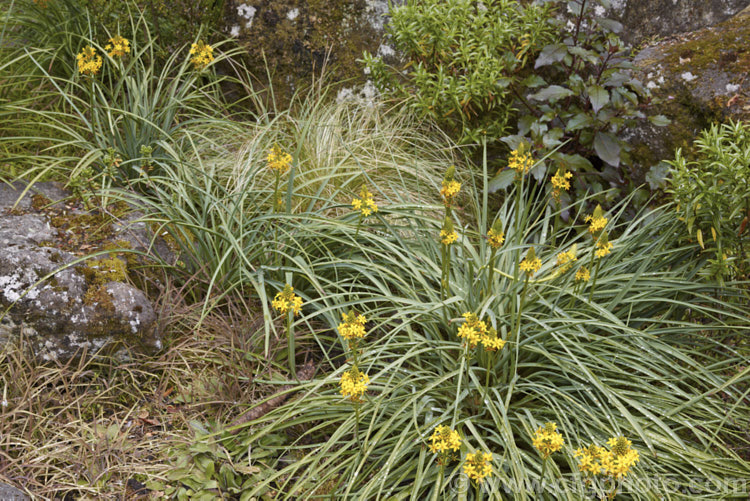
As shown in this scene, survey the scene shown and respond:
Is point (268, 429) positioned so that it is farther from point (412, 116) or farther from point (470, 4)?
point (470, 4)

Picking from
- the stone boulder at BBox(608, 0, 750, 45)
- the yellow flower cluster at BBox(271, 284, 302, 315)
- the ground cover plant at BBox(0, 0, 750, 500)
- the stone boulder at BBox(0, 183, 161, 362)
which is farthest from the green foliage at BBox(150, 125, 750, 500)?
the stone boulder at BBox(608, 0, 750, 45)

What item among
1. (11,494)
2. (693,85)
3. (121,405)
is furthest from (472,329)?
(693,85)

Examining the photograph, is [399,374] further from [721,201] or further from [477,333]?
[721,201]

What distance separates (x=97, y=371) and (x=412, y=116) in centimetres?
250

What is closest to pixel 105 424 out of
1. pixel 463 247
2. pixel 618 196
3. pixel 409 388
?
pixel 409 388

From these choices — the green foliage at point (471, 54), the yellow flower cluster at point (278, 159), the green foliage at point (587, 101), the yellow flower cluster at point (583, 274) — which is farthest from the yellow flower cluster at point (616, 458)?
the green foliage at point (471, 54)

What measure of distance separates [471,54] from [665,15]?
4.32 ft

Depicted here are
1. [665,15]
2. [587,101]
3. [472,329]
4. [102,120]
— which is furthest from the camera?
[665,15]

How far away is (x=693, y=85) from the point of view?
10.6 ft

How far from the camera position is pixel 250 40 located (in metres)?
4.30

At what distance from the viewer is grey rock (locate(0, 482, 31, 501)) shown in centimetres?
206

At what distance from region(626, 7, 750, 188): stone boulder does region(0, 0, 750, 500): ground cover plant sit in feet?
1.31

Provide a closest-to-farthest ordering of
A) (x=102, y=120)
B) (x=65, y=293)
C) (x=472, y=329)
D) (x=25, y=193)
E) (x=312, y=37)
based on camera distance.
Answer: (x=472, y=329), (x=65, y=293), (x=25, y=193), (x=102, y=120), (x=312, y=37)

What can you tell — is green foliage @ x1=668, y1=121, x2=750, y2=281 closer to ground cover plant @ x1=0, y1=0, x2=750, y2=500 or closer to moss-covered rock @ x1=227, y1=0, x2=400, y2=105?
ground cover plant @ x1=0, y1=0, x2=750, y2=500
